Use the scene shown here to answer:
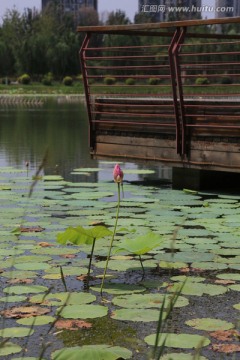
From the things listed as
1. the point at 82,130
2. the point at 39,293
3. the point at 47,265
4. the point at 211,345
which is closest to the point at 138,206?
the point at 47,265

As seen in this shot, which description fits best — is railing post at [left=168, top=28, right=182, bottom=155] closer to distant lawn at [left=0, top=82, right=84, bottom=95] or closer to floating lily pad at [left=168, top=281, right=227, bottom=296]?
floating lily pad at [left=168, top=281, right=227, bottom=296]

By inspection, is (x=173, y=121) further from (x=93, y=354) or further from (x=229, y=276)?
(x=93, y=354)

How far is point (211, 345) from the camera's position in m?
2.99

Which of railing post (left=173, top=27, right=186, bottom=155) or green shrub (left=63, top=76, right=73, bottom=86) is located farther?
green shrub (left=63, top=76, right=73, bottom=86)

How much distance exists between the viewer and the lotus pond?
2.95 meters

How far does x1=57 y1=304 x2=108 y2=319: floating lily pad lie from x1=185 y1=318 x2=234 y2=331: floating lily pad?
1.25 ft

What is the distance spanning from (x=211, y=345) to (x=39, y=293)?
1.00 metres

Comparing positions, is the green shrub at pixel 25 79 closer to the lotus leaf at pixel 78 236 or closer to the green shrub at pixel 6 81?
the green shrub at pixel 6 81

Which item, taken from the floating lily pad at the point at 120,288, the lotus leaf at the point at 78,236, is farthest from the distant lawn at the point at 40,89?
the floating lily pad at the point at 120,288

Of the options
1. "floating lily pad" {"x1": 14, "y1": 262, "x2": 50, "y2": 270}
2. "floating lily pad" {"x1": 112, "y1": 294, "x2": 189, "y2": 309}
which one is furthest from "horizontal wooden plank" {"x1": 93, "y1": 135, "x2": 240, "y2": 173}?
"floating lily pad" {"x1": 112, "y1": 294, "x2": 189, "y2": 309}

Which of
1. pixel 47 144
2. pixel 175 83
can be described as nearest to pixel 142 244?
pixel 175 83

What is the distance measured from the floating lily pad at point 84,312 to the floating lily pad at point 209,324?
0.38 metres

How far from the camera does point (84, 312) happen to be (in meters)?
3.38

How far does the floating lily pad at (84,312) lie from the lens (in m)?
3.32
